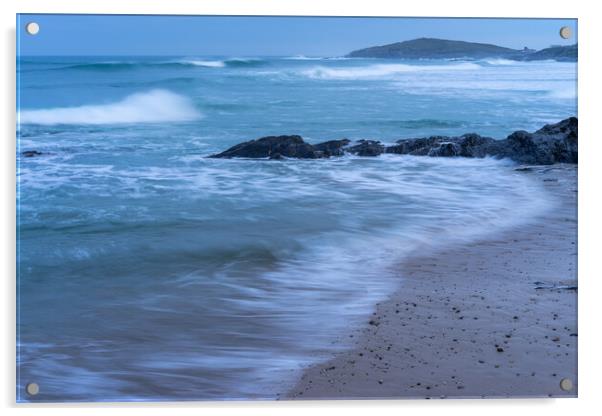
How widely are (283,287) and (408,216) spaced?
516 millimetres

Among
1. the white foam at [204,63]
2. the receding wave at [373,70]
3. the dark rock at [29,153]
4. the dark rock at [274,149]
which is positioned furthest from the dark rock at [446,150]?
the dark rock at [29,153]

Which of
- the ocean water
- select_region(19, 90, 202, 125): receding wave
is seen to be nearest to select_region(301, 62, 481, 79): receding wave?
the ocean water

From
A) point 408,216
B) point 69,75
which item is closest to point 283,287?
point 408,216

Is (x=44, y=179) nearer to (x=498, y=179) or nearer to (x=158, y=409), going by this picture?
(x=158, y=409)

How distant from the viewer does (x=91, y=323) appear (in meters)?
2.96

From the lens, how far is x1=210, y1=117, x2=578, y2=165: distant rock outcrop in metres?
3.15

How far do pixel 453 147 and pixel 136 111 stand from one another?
1.17m

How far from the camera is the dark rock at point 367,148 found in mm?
3158

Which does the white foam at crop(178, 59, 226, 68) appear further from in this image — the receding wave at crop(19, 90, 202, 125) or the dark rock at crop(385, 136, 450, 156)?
the dark rock at crop(385, 136, 450, 156)

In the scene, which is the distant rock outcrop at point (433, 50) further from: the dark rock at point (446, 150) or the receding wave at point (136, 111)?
the receding wave at point (136, 111)

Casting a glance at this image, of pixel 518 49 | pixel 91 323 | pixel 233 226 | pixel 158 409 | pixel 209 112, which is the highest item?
pixel 518 49

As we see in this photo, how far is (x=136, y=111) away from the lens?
10.3ft

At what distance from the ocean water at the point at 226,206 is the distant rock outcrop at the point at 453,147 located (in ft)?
0.10

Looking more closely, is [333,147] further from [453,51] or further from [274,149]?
[453,51]
